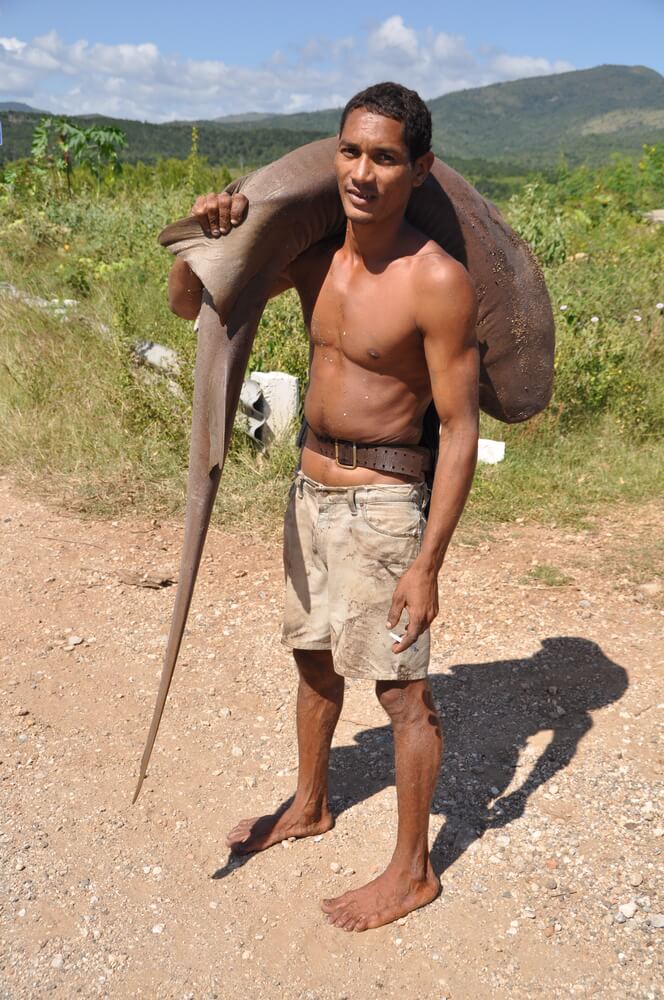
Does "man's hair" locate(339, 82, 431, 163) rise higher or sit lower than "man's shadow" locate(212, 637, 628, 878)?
higher

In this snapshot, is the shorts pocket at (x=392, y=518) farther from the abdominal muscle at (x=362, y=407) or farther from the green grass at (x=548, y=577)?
the green grass at (x=548, y=577)

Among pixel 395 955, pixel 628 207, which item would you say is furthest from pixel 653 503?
pixel 628 207

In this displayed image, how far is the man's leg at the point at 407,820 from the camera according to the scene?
2.32m

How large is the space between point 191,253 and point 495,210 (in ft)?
2.65

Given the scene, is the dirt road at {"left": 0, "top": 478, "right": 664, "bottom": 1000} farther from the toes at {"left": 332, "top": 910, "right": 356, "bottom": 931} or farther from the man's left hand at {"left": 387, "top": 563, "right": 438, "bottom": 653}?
the man's left hand at {"left": 387, "top": 563, "right": 438, "bottom": 653}

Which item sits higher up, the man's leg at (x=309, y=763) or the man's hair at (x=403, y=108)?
the man's hair at (x=403, y=108)

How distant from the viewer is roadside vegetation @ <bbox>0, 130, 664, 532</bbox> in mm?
5195

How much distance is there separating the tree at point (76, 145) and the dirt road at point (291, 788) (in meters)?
7.13

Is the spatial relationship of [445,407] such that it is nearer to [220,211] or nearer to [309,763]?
[220,211]

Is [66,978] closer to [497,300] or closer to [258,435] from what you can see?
[497,300]

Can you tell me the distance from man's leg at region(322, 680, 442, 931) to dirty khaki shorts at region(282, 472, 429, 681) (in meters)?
0.10

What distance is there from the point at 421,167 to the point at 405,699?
4.12 feet

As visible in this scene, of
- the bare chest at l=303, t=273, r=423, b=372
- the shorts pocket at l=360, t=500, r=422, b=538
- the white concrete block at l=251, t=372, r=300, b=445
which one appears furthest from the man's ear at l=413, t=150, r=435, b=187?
the white concrete block at l=251, t=372, r=300, b=445

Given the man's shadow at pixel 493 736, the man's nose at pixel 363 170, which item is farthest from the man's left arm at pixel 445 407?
the man's shadow at pixel 493 736
